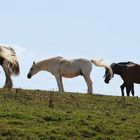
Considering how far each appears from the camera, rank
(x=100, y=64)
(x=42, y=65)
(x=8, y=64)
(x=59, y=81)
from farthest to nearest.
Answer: (x=42, y=65), (x=100, y=64), (x=59, y=81), (x=8, y=64)

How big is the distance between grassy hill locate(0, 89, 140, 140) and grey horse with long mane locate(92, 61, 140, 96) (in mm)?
7521

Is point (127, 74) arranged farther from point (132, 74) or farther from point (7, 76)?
point (7, 76)

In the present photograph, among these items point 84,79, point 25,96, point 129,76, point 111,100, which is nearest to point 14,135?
point 25,96

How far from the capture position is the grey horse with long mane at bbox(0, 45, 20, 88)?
2433 centimetres

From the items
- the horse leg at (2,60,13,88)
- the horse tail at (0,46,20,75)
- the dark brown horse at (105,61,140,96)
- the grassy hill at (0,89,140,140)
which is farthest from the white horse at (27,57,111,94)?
the grassy hill at (0,89,140,140)

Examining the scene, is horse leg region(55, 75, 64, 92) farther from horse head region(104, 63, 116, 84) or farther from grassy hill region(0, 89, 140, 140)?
grassy hill region(0, 89, 140, 140)

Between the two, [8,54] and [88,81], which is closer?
[8,54]

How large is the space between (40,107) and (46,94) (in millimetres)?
3183

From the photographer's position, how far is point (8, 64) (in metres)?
24.5

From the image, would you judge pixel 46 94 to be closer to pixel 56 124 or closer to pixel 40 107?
pixel 40 107

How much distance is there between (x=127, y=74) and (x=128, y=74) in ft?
0.17

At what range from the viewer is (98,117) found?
59.2ft

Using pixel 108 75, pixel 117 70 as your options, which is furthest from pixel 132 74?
pixel 108 75

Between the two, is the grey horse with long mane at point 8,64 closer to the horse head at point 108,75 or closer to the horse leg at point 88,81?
the horse leg at point 88,81
